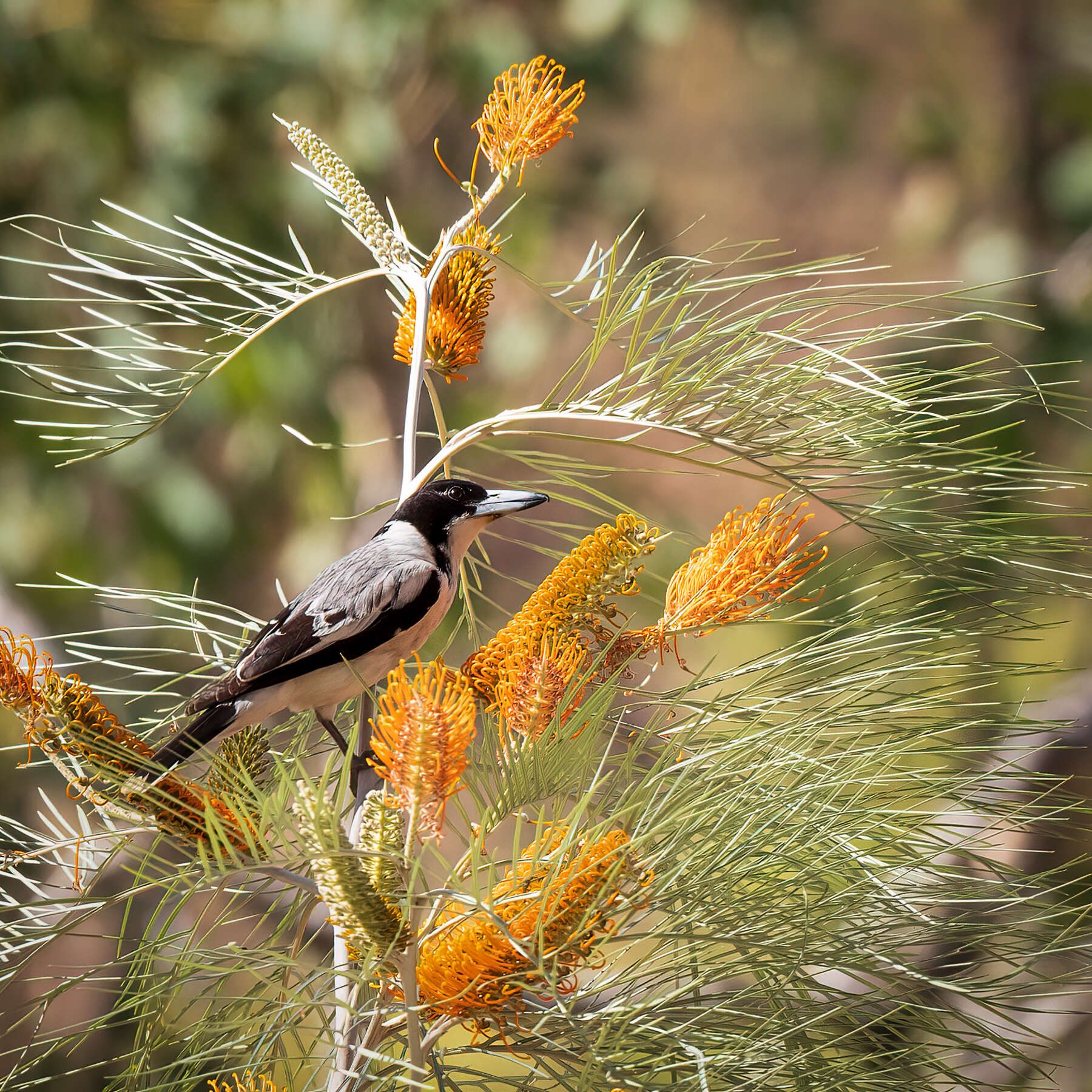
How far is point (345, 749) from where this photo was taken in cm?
35

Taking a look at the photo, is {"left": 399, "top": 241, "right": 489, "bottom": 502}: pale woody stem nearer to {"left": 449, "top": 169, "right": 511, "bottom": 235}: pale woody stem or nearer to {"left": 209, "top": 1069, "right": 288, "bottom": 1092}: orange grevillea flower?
{"left": 449, "top": 169, "right": 511, "bottom": 235}: pale woody stem

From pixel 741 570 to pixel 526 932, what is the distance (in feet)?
0.40

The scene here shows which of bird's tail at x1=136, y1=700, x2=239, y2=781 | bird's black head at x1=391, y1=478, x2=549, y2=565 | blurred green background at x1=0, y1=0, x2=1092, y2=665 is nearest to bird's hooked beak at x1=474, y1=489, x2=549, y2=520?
bird's black head at x1=391, y1=478, x2=549, y2=565

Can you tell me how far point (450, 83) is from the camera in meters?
2.07

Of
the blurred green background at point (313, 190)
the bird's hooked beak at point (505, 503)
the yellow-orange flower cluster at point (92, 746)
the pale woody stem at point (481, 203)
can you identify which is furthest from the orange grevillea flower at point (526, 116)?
the blurred green background at point (313, 190)

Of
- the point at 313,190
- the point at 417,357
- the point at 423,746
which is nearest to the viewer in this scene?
the point at 423,746

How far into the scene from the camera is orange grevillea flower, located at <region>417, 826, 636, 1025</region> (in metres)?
0.24

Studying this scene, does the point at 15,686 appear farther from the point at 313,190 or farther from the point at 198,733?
the point at 313,190

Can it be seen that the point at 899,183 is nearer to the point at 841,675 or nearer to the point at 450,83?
the point at 450,83

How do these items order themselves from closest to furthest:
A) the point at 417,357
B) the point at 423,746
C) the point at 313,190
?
the point at 423,746 → the point at 417,357 → the point at 313,190

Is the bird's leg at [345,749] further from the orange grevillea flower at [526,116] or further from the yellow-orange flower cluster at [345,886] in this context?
the orange grevillea flower at [526,116]

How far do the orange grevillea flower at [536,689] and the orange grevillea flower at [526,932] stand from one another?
0.03 meters

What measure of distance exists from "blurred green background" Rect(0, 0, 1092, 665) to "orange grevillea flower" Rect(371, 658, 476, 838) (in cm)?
162

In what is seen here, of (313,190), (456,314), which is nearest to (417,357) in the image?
(456,314)
